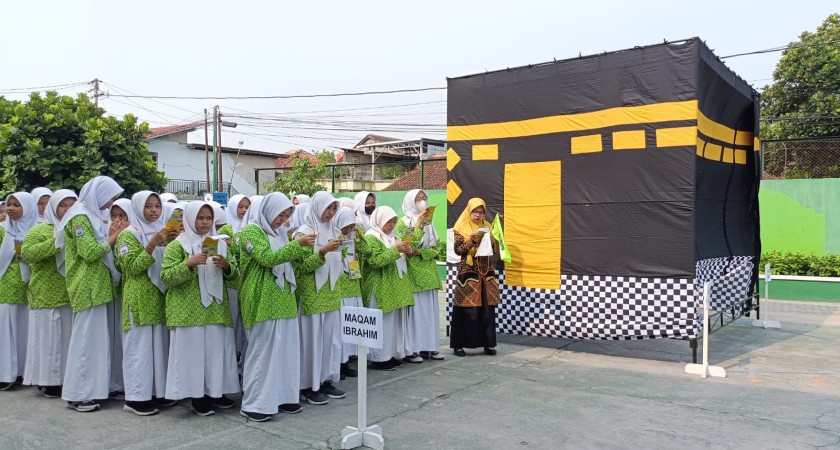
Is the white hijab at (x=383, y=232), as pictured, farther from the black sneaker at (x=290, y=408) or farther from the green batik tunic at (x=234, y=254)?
the black sneaker at (x=290, y=408)

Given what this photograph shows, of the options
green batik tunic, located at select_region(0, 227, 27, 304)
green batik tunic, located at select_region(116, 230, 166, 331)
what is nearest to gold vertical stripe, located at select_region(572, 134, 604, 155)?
green batik tunic, located at select_region(116, 230, 166, 331)

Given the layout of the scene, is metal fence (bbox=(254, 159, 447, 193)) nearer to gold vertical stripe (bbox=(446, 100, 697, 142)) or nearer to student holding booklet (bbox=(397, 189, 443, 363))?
gold vertical stripe (bbox=(446, 100, 697, 142))

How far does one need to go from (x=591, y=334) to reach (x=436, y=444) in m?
2.98

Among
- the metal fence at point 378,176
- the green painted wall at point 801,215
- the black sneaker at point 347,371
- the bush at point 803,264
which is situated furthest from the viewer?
the metal fence at point 378,176

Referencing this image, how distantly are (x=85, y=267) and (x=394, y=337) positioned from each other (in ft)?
9.29

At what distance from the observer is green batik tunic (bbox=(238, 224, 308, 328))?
14.2ft

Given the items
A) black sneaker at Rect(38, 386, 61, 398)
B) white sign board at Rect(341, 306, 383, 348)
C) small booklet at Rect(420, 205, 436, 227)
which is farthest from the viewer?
small booklet at Rect(420, 205, 436, 227)

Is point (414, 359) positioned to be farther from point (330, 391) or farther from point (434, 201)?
point (434, 201)

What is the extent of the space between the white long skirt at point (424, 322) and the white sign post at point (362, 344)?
2277mm

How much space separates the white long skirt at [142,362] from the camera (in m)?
4.49

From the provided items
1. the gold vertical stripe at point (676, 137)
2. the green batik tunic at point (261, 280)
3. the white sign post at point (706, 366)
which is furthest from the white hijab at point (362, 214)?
the white sign post at point (706, 366)

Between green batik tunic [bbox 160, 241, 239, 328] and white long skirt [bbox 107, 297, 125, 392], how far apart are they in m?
0.72

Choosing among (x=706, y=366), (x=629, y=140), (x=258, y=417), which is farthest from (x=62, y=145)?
(x=706, y=366)

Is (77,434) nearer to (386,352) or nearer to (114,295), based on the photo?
(114,295)
